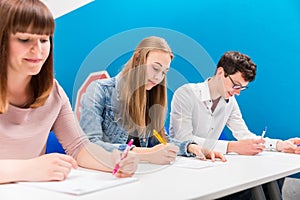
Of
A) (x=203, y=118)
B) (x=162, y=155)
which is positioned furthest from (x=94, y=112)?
(x=203, y=118)

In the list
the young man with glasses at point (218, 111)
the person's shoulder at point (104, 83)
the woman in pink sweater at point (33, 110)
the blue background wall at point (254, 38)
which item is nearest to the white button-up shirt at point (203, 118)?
the young man with glasses at point (218, 111)

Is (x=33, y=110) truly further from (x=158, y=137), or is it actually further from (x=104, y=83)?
(x=158, y=137)

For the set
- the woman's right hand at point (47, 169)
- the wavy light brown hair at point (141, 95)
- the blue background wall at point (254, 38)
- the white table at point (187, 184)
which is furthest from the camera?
the blue background wall at point (254, 38)

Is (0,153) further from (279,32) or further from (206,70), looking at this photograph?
(279,32)

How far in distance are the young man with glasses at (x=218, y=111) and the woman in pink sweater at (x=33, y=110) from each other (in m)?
0.61

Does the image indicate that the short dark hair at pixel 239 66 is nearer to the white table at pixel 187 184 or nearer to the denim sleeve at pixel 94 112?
the white table at pixel 187 184

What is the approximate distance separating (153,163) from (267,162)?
510 mm

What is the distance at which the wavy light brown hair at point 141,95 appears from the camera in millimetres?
1485

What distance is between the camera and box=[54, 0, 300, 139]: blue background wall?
2424mm

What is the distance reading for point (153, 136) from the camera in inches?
66.3

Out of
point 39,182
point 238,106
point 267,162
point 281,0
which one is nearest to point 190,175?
point 39,182

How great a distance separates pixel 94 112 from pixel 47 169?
0.45 m

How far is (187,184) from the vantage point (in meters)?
1.05

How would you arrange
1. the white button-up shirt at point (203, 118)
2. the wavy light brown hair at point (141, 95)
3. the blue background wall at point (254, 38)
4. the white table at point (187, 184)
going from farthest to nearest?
the blue background wall at point (254, 38), the white button-up shirt at point (203, 118), the wavy light brown hair at point (141, 95), the white table at point (187, 184)
